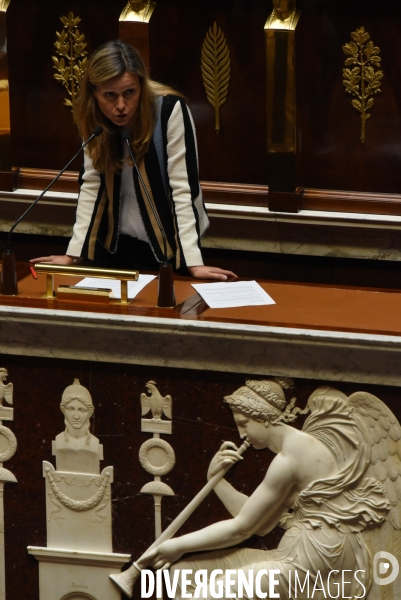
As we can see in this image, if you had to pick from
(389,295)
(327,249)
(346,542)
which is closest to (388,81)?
(327,249)

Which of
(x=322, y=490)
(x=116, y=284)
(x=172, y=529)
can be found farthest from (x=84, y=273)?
(x=322, y=490)

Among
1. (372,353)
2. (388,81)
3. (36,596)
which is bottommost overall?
(36,596)

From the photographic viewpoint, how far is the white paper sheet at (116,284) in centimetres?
362

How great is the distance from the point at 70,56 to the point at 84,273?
5.60 ft

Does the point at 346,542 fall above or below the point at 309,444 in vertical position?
below

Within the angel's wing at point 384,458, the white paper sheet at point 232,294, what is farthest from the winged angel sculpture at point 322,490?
the white paper sheet at point 232,294

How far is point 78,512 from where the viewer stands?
11.7ft

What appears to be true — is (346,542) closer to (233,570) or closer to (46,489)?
(233,570)

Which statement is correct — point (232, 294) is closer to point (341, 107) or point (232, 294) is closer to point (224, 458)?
point (224, 458)

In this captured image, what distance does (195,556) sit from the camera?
3492 millimetres

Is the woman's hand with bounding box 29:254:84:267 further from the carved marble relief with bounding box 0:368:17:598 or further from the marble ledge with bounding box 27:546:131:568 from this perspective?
the marble ledge with bounding box 27:546:131:568

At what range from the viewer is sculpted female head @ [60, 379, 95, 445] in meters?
3.48

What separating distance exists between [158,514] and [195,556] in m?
0.17

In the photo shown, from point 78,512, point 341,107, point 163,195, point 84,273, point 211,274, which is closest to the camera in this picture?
point 84,273
